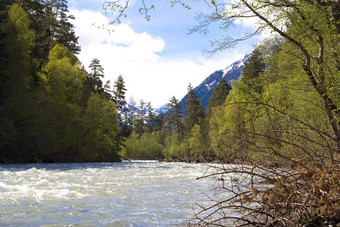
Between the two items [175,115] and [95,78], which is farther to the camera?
[175,115]

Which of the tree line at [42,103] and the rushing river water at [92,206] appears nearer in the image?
the rushing river water at [92,206]

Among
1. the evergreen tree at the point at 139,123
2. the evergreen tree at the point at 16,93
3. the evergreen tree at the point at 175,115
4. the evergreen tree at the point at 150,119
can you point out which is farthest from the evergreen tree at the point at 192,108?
the evergreen tree at the point at 16,93

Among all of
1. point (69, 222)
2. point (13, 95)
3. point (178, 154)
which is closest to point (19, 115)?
point (13, 95)

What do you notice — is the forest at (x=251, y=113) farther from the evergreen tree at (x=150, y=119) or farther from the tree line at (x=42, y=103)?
the evergreen tree at (x=150, y=119)

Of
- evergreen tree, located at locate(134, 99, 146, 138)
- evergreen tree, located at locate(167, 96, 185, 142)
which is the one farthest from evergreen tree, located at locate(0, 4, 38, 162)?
evergreen tree, located at locate(134, 99, 146, 138)

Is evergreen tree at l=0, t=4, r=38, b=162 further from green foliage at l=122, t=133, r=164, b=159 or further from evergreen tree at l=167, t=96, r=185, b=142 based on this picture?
evergreen tree at l=167, t=96, r=185, b=142

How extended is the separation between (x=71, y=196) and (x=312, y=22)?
7428 mm

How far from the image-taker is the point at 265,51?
778 centimetres

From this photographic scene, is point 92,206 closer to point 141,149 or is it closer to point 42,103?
point 42,103

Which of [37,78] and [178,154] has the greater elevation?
[37,78]

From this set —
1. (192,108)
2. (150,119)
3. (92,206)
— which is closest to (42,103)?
(92,206)

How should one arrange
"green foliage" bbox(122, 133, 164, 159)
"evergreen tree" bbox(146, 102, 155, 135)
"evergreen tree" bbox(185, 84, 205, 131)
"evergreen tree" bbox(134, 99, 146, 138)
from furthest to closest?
"evergreen tree" bbox(146, 102, 155, 135), "evergreen tree" bbox(134, 99, 146, 138), "green foliage" bbox(122, 133, 164, 159), "evergreen tree" bbox(185, 84, 205, 131)

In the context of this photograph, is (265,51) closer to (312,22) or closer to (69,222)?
(312,22)

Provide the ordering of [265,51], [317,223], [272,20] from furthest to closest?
[265,51], [272,20], [317,223]
